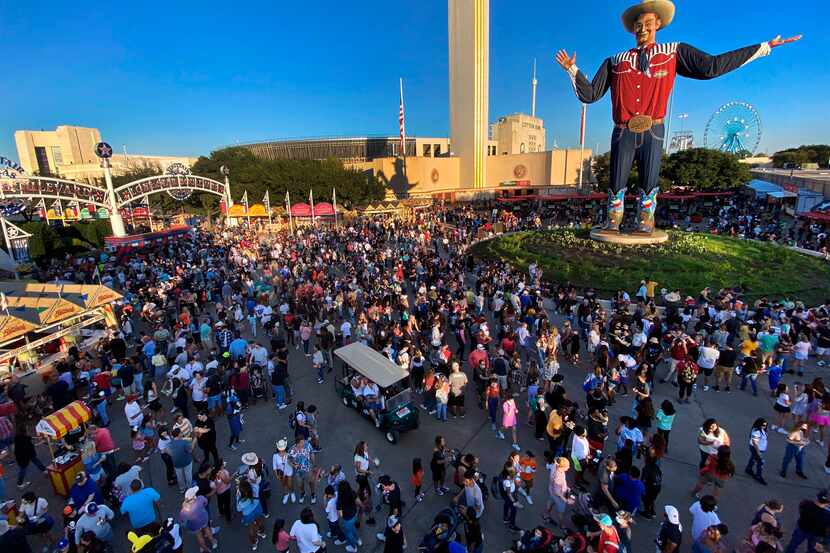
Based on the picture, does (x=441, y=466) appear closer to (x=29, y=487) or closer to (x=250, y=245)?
(x=29, y=487)

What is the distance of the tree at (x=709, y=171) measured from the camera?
42531 millimetres

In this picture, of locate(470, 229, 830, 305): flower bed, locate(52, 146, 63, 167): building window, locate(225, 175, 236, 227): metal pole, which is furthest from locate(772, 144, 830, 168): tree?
locate(52, 146, 63, 167): building window

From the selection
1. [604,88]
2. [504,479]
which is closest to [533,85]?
[604,88]

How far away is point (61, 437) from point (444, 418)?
301 inches

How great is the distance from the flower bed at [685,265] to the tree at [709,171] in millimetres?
22808

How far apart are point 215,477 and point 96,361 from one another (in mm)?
8515

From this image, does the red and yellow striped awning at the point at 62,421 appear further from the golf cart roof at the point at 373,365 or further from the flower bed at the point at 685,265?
the flower bed at the point at 685,265

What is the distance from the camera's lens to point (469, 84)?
177 feet

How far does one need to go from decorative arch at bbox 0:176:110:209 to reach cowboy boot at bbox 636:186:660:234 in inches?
1424

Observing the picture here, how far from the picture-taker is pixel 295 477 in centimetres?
727

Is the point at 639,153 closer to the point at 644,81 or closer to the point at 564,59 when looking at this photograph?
the point at 644,81

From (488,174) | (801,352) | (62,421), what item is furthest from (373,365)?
(488,174)

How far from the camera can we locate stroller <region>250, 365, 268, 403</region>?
10.5 m

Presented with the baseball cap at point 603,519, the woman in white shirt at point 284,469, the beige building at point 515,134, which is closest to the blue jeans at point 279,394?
the woman in white shirt at point 284,469
